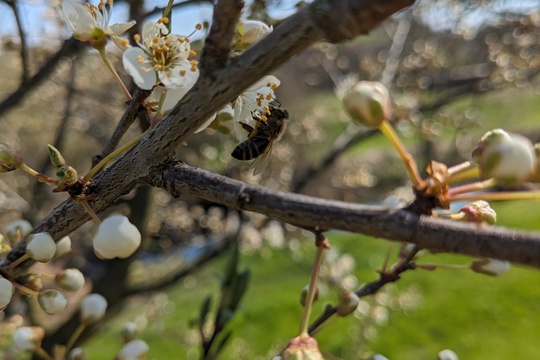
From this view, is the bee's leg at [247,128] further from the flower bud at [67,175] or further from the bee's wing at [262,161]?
the flower bud at [67,175]

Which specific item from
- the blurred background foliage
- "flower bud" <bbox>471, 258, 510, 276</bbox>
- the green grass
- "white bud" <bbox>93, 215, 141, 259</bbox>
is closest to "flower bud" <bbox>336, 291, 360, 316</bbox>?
"flower bud" <bbox>471, 258, 510, 276</bbox>

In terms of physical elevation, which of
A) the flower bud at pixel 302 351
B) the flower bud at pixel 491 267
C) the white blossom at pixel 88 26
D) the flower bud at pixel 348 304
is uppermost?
the white blossom at pixel 88 26

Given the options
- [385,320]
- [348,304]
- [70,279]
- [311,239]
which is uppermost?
[70,279]

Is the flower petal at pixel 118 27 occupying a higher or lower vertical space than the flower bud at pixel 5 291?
higher

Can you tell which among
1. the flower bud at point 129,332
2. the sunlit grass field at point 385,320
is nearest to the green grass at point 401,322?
the sunlit grass field at point 385,320

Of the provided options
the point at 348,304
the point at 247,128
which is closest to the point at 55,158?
the point at 247,128

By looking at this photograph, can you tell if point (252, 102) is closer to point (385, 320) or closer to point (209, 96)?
point (209, 96)
